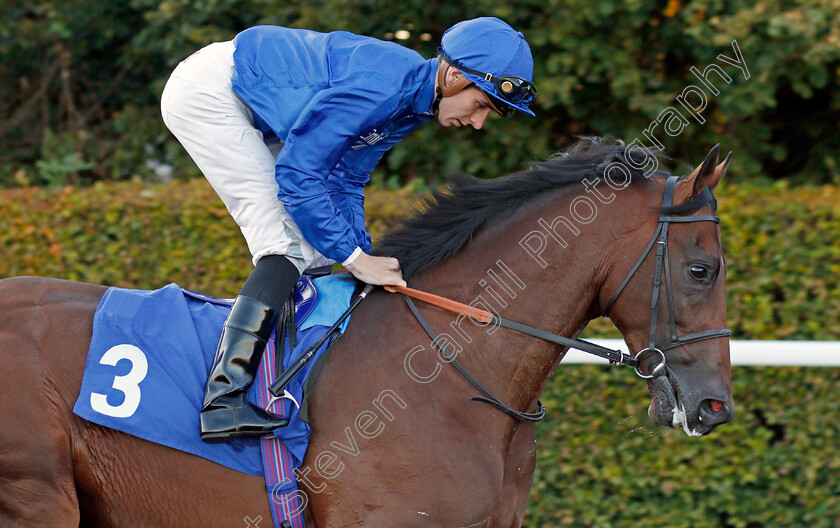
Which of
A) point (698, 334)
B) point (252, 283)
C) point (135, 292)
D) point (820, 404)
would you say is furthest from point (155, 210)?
point (820, 404)

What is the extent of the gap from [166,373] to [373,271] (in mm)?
755

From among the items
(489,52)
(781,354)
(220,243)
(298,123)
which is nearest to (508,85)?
(489,52)

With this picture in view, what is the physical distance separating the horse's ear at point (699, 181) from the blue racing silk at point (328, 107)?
0.89 meters

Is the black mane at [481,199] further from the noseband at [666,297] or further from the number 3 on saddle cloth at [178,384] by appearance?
the number 3 on saddle cloth at [178,384]

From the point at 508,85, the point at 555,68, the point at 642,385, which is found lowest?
the point at 642,385

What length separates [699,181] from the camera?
254 cm

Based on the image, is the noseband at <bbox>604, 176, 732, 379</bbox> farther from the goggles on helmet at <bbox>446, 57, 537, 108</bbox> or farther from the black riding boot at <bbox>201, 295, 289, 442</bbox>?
the black riding boot at <bbox>201, 295, 289, 442</bbox>

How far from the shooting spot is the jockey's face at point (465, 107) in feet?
8.88

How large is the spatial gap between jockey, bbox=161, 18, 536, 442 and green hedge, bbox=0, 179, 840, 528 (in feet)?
Answer: 5.79

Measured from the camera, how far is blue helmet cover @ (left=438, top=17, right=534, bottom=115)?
2623mm

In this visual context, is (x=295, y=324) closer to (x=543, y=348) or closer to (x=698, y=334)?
(x=543, y=348)

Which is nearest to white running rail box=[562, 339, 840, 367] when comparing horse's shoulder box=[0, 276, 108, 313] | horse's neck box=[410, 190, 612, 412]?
horse's neck box=[410, 190, 612, 412]

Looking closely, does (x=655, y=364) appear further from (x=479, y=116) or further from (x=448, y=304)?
(x=479, y=116)

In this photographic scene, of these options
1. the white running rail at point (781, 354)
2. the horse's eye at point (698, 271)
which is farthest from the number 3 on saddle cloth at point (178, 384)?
the white running rail at point (781, 354)
